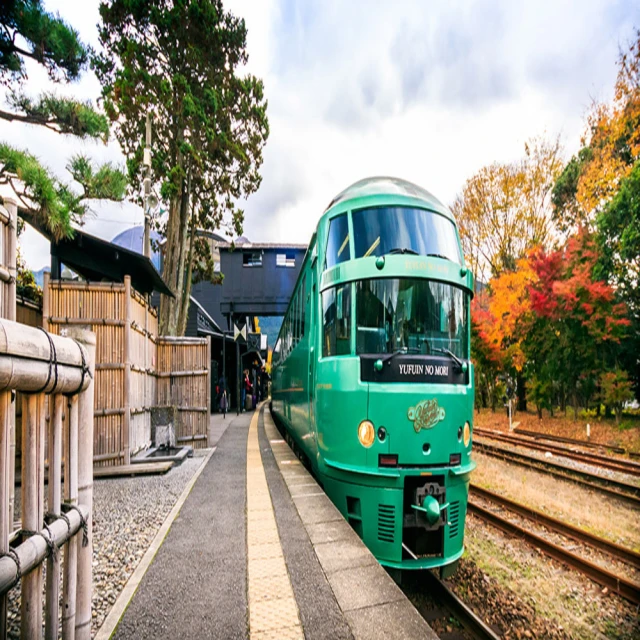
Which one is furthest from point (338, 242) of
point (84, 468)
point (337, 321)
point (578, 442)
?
point (578, 442)

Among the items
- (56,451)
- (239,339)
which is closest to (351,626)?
(56,451)

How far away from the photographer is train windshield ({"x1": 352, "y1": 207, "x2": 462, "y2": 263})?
16.8ft

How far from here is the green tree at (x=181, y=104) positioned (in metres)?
12.6

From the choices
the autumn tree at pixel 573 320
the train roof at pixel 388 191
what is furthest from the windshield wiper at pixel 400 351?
the autumn tree at pixel 573 320

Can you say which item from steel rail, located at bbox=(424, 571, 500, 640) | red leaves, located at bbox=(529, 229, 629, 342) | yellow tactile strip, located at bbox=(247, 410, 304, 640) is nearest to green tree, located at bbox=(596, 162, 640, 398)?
red leaves, located at bbox=(529, 229, 629, 342)

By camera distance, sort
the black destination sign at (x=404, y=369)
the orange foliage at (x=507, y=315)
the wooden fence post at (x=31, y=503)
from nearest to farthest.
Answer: the wooden fence post at (x=31, y=503) → the black destination sign at (x=404, y=369) → the orange foliage at (x=507, y=315)

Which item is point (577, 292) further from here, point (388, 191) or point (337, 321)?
A: point (337, 321)

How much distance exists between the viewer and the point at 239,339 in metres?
18.1

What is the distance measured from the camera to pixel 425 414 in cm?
466

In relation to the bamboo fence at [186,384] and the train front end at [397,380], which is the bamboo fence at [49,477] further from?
the bamboo fence at [186,384]

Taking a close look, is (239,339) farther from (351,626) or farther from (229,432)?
(351,626)

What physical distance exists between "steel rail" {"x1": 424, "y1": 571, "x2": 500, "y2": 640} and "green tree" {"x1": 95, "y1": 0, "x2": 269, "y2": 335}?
33.5 feet

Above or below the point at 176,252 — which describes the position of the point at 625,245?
above

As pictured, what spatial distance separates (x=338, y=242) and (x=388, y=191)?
0.82 m
